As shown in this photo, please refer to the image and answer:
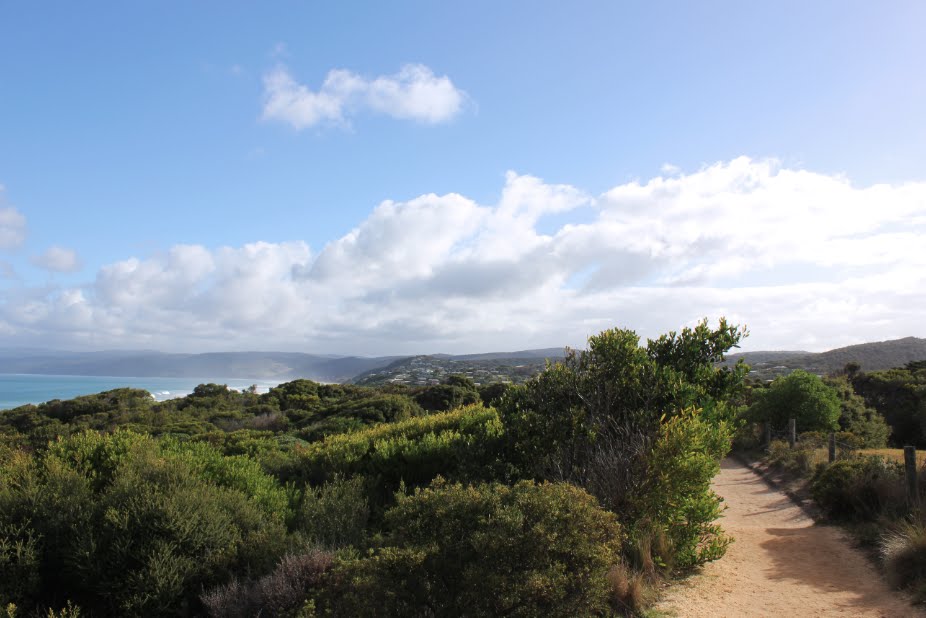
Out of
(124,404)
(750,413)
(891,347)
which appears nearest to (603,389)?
(750,413)

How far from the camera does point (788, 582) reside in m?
6.97

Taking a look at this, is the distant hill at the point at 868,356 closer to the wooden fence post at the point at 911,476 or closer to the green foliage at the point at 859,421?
the green foliage at the point at 859,421

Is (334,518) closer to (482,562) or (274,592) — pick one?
(274,592)

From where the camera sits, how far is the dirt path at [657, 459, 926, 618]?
19.6ft

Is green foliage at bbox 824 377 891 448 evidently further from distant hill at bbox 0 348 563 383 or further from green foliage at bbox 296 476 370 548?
distant hill at bbox 0 348 563 383

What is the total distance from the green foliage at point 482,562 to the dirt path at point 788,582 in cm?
200

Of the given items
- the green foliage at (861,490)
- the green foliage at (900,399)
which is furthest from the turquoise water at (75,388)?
the green foliage at (900,399)

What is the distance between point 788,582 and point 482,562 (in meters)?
4.99

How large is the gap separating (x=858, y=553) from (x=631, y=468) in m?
4.23

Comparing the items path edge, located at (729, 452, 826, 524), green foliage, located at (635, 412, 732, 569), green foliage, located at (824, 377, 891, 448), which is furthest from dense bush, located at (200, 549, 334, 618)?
green foliage, located at (824, 377, 891, 448)

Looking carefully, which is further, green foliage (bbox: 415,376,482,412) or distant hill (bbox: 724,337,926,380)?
distant hill (bbox: 724,337,926,380)

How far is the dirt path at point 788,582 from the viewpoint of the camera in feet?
19.6

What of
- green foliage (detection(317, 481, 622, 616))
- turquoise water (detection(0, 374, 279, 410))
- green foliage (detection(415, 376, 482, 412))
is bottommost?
turquoise water (detection(0, 374, 279, 410))

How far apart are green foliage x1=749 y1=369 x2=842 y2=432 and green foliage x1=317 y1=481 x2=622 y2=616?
21.7m
